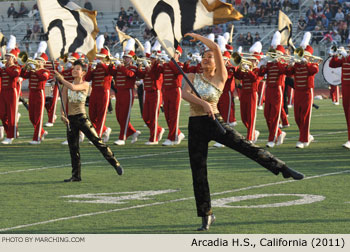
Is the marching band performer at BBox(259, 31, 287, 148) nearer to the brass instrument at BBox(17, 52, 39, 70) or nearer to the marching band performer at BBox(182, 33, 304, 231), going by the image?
the brass instrument at BBox(17, 52, 39, 70)

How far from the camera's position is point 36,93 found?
1483 centimetres

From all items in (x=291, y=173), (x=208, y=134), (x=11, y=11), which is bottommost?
(x=11, y=11)

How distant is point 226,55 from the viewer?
45.8 ft

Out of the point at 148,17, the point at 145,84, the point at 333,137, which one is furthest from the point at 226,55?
the point at 148,17

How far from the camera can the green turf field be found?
695cm

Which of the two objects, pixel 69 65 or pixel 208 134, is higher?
pixel 208 134

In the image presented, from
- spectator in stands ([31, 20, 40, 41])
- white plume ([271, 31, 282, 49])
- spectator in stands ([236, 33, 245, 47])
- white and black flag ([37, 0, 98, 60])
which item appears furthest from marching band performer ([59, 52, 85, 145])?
spectator in stands ([31, 20, 40, 41])

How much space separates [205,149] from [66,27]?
4.97 m

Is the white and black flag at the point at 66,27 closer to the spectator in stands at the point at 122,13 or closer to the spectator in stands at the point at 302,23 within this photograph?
the spectator in stands at the point at 302,23

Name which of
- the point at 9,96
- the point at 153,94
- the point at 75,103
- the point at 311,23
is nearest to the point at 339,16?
the point at 311,23

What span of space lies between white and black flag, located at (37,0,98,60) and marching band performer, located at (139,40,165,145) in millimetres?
2438

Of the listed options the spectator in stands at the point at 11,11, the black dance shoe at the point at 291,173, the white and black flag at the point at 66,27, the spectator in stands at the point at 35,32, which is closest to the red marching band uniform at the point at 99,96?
the white and black flag at the point at 66,27

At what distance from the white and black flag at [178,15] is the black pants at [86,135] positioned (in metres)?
2.42

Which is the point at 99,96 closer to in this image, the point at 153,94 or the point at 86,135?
the point at 153,94
